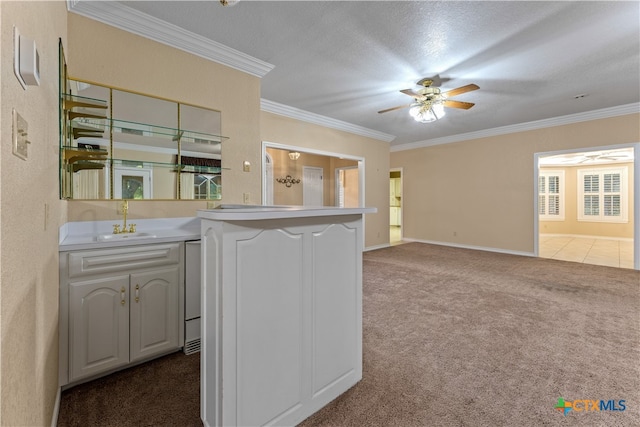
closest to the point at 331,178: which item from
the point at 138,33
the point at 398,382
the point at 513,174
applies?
the point at 513,174

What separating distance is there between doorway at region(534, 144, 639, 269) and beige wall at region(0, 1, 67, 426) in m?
8.19

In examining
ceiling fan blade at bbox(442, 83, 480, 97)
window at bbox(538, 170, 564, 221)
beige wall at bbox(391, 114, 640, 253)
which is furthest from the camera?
window at bbox(538, 170, 564, 221)

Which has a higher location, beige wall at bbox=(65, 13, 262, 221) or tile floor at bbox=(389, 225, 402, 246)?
beige wall at bbox=(65, 13, 262, 221)

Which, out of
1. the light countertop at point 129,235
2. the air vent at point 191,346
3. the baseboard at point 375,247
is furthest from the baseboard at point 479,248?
the air vent at point 191,346

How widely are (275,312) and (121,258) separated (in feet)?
3.96

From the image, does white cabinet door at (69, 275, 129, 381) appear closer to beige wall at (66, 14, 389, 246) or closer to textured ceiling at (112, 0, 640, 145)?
beige wall at (66, 14, 389, 246)

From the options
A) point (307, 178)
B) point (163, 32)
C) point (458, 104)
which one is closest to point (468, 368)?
point (458, 104)

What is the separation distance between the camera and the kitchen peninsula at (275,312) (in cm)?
114

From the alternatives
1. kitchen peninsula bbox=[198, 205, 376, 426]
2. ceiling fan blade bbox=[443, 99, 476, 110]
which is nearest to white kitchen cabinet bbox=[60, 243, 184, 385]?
kitchen peninsula bbox=[198, 205, 376, 426]

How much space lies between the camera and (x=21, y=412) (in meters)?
0.86

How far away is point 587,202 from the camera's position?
8227mm

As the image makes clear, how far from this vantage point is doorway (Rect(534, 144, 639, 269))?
23.8ft

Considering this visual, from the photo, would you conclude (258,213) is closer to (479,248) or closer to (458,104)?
(458,104)

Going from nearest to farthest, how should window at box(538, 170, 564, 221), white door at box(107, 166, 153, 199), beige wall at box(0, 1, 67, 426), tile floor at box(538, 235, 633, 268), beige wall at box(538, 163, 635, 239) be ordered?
beige wall at box(0, 1, 67, 426) → white door at box(107, 166, 153, 199) → tile floor at box(538, 235, 633, 268) → beige wall at box(538, 163, 635, 239) → window at box(538, 170, 564, 221)
